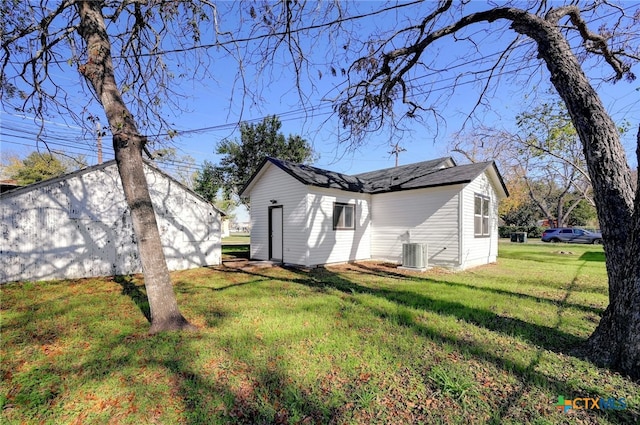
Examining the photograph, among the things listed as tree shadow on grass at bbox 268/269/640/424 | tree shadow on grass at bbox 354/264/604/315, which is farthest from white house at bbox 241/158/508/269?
tree shadow on grass at bbox 268/269/640/424

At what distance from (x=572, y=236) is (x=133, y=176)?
32403 mm

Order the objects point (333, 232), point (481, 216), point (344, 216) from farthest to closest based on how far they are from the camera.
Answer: point (344, 216)
point (481, 216)
point (333, 232)

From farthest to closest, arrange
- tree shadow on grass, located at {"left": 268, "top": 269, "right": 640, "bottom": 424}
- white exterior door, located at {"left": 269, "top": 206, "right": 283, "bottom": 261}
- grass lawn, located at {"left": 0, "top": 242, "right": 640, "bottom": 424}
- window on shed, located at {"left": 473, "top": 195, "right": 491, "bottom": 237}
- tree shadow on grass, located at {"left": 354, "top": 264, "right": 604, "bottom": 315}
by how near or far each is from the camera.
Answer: white exterior door, located at {"left": 269, "top": 206, "right": 283, "bottom": 261}
window on shed, located at {"left": 473, "top": 195, "right": 491, "bottom": 237}
tree shadow on grass, located at {"left": 354, "top": 264, "right": 604, "bottom": 315}
tree shadow on grass, located at {"left": 268, "top": 269, "right": 640, "bottom": 424}
grass lawn, located at {"left": 0, "top": 242, "right": 640, "bottom": 424}

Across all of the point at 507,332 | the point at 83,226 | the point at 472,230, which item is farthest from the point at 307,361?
the point at 472,230

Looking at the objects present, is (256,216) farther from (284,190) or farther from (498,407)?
(498,407)

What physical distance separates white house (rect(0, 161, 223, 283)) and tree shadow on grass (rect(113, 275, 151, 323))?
0.93 m

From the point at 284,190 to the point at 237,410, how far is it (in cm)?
895

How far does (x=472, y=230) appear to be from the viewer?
10.4 metres

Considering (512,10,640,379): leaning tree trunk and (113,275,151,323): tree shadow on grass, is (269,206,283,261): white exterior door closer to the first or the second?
(113,275,151,323): tree shadow on grass

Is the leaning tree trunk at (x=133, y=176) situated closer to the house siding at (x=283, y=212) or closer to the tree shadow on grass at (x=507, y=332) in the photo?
Answer: the tree shadow on grass at (x=507, y=332)

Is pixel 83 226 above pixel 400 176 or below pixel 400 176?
below

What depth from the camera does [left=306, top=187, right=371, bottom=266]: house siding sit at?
10234 mm

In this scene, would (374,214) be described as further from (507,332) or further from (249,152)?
(249,152)

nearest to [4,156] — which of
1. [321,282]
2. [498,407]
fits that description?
[321,282]
